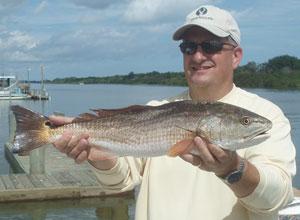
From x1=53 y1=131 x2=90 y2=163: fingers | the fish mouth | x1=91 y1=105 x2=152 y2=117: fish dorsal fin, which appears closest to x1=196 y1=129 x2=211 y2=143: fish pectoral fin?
the fish mouth

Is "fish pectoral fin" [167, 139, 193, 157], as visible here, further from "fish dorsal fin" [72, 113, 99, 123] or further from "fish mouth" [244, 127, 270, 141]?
"fish dorsal fin" [72, 113, 99, 123]

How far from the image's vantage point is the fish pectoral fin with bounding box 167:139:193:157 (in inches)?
123

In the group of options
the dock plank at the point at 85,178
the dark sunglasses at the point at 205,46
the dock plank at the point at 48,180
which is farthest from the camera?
the dock plank at the point at 85,178

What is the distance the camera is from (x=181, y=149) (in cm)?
313

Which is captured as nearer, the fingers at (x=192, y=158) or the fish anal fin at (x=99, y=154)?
the fingers at (x=192, y=158)

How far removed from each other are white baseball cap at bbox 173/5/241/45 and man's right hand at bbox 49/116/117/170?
0.92 m

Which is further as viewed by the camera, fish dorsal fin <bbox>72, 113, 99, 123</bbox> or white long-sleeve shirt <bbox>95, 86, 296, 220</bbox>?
fish dorsal fin <bbox>72, 113, 99, 123</bbox>

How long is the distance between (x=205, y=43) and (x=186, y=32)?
17 centimetres

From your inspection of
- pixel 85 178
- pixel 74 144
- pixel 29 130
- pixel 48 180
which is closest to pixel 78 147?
pixel 74 144

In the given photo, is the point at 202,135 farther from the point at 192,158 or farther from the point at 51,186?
the point at 51,186

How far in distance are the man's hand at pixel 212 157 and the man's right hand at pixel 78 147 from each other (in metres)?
0.82

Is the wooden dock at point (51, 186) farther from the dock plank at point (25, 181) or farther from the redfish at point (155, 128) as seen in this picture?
the redfish at point (155, 128)

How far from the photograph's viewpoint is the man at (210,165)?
3.27 metres

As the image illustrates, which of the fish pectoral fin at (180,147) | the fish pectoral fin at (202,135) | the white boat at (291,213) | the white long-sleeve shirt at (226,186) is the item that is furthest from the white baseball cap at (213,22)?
the white boat at (291,213)
